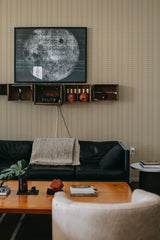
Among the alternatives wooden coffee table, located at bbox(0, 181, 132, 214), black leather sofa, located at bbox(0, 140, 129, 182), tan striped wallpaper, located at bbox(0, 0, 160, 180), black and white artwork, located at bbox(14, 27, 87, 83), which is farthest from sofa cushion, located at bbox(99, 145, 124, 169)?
black and white artwork, located at bbox(14, 27, 87, 83)

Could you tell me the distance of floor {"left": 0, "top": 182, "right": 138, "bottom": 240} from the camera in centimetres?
239

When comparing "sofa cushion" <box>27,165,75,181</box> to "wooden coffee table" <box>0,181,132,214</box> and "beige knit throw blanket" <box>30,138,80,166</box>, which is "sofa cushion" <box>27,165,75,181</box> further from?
"wooden coffee table" <box>0,181,132,214</box>

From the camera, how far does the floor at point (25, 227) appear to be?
2.39 meters

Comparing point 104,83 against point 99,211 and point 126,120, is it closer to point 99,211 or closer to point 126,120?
point 126,120

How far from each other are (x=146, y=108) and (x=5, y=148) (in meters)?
2.35

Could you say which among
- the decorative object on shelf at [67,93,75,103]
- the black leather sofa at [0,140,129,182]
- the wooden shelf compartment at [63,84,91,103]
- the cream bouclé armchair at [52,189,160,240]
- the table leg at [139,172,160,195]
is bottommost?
the table leg at [139,172,160,195]

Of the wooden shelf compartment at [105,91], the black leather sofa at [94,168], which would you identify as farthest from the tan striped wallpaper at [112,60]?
the black leather sofa at [94,168]

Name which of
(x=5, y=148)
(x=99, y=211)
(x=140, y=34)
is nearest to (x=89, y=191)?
(x=99, y=211)

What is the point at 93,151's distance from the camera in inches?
154

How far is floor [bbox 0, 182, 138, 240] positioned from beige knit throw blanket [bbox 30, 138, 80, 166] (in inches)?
39.8

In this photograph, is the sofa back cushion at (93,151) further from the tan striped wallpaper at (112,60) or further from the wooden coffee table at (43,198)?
the wooden coffee table at (43,198)

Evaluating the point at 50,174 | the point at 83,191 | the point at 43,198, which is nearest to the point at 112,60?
the point at 50,174

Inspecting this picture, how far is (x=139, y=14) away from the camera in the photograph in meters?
4.21

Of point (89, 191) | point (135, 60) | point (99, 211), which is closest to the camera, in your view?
point (99, 211)
